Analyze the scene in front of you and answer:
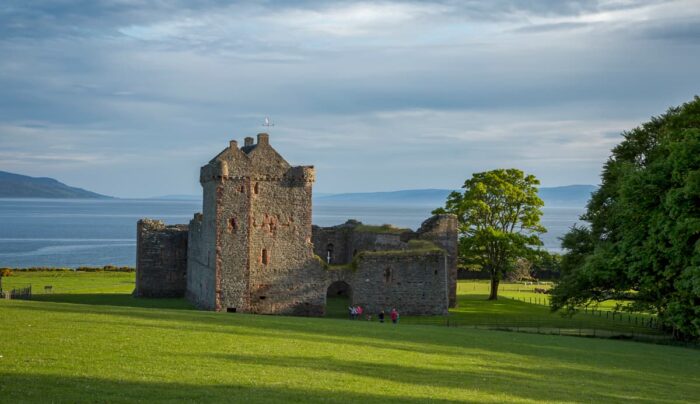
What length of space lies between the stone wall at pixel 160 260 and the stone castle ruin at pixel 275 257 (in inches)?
176

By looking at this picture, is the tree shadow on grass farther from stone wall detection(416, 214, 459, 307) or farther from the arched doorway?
stone wall detection(416, 214, 459, 307)

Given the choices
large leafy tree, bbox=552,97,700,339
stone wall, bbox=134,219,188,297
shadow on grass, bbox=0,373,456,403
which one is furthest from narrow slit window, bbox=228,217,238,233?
shadow on grass, bbox=0,373,456,403

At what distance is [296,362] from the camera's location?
20.5m

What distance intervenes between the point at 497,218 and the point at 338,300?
13.5m

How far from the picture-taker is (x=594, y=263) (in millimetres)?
34875

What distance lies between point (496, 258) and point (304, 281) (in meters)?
16.7

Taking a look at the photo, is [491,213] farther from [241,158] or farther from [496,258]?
[241,158]

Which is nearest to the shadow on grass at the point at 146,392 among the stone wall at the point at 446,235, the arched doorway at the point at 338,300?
the arched doorway at the point at 338,300

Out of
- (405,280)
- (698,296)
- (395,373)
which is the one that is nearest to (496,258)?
(405,280)

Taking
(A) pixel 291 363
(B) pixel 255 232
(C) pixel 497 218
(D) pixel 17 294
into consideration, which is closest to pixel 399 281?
(B) pixel 255 232

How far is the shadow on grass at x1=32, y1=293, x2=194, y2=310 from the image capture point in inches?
1705

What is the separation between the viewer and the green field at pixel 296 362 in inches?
640

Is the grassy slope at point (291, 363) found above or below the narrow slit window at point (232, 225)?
below

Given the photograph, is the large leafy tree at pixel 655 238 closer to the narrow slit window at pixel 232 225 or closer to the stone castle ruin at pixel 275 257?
the stone castle ruin at pixel 275 257
